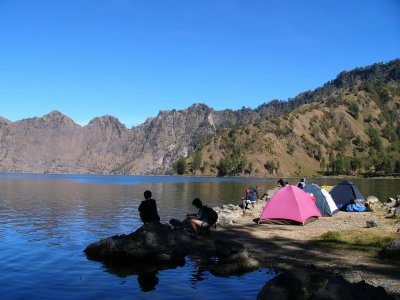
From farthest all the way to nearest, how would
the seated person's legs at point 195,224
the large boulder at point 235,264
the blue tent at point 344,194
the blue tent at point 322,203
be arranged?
the blue tent at point 344,194
the blue tent at point 322,203
the seated person's legs at point 195,224
the large boulder at point 235,264

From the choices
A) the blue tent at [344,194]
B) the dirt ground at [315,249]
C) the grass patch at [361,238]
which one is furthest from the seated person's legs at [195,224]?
A: the blue tent at [344,194]

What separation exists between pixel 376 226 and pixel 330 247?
8.35 m

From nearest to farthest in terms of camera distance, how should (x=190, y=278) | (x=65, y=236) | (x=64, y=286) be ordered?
(x=64, y=286) → (x=190, y=278) → (x=65, y=236)

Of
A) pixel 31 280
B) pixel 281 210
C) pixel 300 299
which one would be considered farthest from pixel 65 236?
pixel 300 299

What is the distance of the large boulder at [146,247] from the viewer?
21.6 m

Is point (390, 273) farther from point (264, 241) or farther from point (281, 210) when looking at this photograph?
point (281, 210)

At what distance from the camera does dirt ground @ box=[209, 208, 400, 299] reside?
57.0ft

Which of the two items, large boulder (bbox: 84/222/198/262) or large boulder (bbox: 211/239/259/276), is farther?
large boulder (bbox: 84/222/198/262)

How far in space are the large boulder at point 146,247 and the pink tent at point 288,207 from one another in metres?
11.4

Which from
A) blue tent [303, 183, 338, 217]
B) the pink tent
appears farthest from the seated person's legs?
blue tent [303, 183, 338, 217]

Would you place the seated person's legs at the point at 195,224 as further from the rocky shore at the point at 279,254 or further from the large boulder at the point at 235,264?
the large boulder at the point at 235,264

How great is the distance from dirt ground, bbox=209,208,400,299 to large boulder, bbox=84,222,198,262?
4224mm

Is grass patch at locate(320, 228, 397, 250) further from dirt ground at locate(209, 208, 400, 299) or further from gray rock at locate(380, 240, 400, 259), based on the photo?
gray rock at locate(380, 240, 400, 259)

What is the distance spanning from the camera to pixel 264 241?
2634 cm
